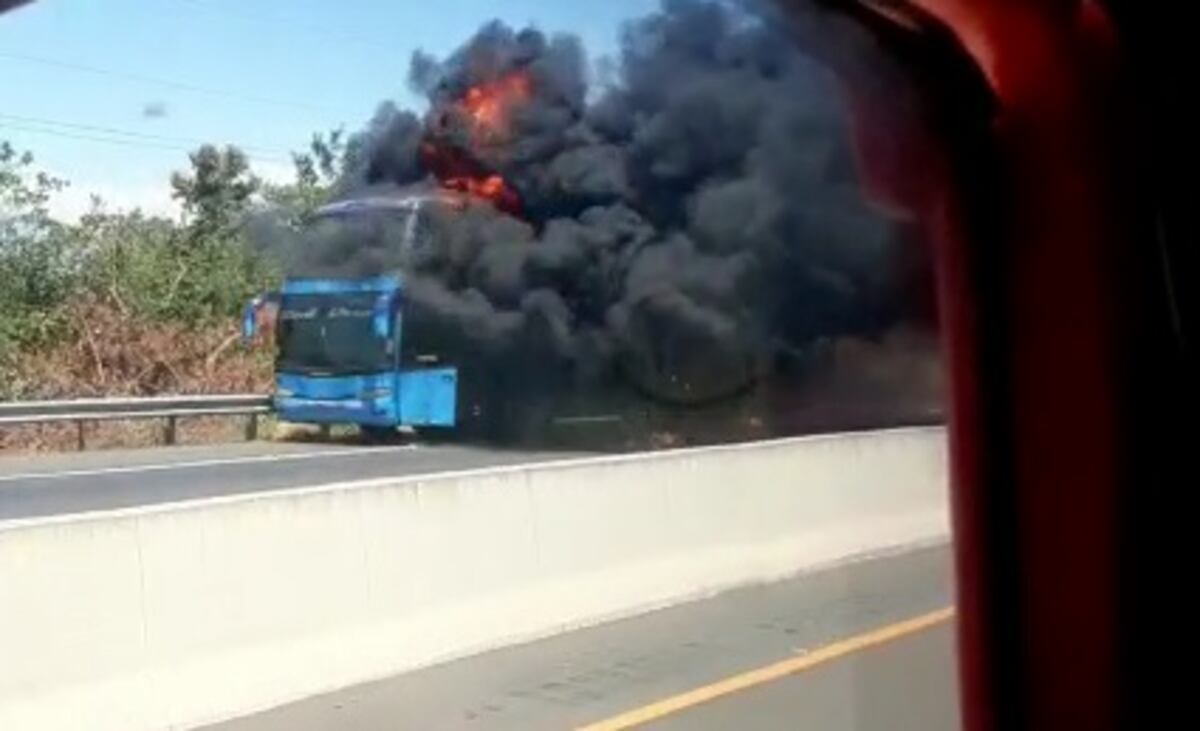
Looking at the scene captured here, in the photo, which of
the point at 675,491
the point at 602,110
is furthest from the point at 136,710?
the point at 602,110

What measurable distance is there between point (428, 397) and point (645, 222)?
2.21m

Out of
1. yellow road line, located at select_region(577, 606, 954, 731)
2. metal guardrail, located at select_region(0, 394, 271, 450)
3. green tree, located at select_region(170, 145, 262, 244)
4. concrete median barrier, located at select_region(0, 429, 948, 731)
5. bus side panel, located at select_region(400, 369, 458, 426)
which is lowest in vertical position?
yellow road line, located at select_region(577, 606, 954, 731)

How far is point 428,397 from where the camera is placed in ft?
18.1

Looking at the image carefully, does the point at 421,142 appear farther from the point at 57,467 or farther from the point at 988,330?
the point at 57,467

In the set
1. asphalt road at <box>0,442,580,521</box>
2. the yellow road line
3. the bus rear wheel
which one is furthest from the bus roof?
asphalt road at <box>0,442,580,521</box>

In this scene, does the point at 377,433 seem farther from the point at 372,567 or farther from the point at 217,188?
the point at 217,188

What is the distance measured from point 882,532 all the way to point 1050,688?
2321mm

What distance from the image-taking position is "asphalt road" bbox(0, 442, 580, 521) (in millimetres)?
9945

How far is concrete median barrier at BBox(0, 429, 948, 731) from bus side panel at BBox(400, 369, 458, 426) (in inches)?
33.7

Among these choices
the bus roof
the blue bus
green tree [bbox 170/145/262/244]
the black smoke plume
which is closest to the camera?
the black smoke plume

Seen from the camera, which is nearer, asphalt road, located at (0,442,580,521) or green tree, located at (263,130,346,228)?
green tree, located at (263,130,346,228)

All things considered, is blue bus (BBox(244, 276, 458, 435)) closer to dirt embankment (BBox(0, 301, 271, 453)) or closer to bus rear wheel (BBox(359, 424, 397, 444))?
bus rear wheel (BBox(359, 424, 397, 444))

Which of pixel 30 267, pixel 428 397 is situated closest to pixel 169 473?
pixel 30 267

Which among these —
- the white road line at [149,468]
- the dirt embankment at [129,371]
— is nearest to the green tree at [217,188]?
the dirt embankment at [129,371]
